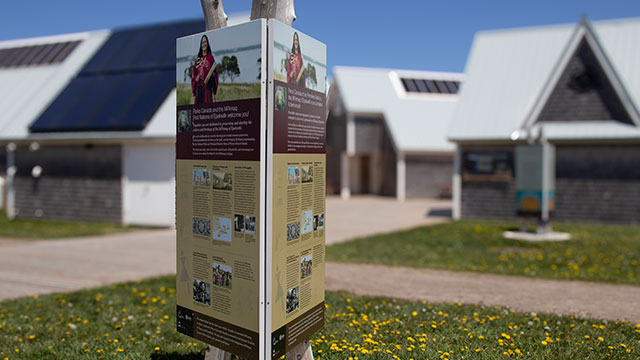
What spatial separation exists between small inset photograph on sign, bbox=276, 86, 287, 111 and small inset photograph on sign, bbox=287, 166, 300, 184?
438mm

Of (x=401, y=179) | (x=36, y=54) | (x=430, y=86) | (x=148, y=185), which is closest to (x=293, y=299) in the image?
(x=148, y=185)

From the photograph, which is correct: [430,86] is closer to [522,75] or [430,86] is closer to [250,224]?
[522,75]

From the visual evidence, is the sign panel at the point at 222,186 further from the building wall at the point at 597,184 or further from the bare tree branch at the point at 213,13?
the building wall at the point at 597,184

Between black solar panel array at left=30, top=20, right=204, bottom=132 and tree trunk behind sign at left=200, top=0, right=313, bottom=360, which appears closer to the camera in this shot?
tree trunk behind sign at left=200, top=0, right=313, bottom=360

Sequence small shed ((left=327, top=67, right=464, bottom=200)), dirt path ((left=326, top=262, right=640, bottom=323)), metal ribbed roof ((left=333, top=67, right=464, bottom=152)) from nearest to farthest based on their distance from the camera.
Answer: dirt path ((left=326, top=262, right=640, bottom=323))
metal ribbed roof ((left=333, top=67, right=464, bottom=152))
small shed ((left=327, top=67, right=464, bottom=200))

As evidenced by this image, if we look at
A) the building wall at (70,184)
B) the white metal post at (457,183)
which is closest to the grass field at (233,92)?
the building wall at (70,184)

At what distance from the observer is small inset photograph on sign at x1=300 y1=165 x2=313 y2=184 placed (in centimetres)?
423

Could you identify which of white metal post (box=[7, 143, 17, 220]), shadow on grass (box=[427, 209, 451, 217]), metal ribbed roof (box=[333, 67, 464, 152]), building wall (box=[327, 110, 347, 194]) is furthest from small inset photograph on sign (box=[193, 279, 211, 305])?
building wall (box=[327, 110, 347, 194])

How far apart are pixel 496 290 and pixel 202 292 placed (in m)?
5.32

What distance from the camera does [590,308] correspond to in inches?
282

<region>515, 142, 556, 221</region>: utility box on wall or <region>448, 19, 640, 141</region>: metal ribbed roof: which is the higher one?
<region>448, 19, 640, 141</region>: metal ribbed roof

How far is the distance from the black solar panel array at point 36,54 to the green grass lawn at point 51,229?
294 inches

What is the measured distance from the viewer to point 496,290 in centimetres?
827

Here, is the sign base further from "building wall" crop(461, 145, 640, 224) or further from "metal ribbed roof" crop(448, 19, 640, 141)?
"building wall" crop(461, 145, 640, 224)
